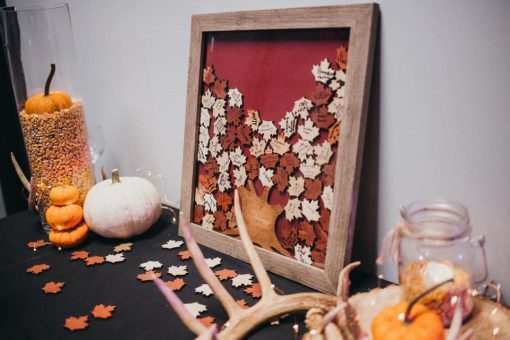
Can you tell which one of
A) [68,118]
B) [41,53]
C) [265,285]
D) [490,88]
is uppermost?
[490,88]

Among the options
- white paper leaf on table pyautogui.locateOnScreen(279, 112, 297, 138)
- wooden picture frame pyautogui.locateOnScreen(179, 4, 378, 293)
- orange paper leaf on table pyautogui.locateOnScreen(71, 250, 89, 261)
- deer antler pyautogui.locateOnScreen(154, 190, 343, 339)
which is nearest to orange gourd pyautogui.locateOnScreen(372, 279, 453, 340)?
deer antler pyautogui.locateOnScreen(154, 190, 343, 339)

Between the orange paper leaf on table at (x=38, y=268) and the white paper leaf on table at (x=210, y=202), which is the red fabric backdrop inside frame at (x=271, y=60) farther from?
the orange paper leaf on table at (x=38, y=268)

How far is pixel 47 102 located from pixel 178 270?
555mm

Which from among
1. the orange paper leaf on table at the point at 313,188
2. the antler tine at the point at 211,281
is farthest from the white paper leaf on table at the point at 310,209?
the antler tine at the point at 211,281

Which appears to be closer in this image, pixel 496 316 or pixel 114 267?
pixel 496 316

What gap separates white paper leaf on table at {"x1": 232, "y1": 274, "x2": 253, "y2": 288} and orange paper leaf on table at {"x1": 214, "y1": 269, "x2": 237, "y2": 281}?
13mm

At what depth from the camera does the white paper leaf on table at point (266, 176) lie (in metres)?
0.93

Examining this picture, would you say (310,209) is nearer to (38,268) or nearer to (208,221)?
(208,221)

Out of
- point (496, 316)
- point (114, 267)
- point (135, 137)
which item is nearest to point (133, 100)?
point (135, 137)

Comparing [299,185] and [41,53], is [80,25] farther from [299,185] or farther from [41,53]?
[299,185]

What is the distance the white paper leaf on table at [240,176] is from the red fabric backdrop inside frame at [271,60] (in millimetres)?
134

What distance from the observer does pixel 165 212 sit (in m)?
1.30

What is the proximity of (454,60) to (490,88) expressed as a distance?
0.07 meters

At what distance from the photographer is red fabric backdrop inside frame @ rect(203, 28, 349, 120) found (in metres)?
0.83
